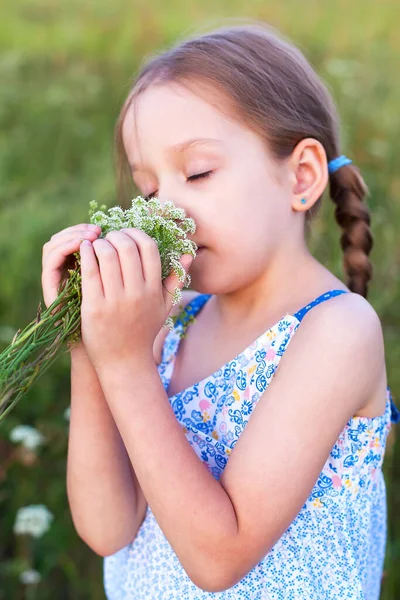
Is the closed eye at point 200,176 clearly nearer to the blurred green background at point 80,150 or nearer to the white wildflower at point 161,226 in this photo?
the white wildflower at point 161,226

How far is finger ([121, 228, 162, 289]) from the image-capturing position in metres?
1.43

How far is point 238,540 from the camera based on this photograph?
4.68 feet

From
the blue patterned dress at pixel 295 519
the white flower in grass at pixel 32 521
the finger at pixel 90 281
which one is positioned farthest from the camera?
the white flower in grass at pixel 32 521

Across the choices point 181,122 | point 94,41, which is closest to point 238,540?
point 181,122

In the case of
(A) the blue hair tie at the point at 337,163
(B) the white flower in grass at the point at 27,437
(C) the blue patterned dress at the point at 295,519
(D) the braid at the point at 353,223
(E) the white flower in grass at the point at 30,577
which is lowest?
(E) the white flower in grass at the point at 30,577

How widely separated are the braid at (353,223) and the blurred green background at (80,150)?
389 millimetres

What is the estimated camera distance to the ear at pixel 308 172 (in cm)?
182

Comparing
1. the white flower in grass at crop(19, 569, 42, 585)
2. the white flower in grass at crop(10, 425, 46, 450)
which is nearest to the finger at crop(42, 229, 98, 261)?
the white flower in grass at crop(10, 425, 46, 450)

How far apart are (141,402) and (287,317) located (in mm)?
465

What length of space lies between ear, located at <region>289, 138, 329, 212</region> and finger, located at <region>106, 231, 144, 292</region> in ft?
1.83

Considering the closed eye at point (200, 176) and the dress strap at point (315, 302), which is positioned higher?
the closed eye at point (200, 176)

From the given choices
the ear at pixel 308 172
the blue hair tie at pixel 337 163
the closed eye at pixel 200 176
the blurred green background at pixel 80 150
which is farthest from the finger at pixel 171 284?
the blurred green background at pixel 80 150

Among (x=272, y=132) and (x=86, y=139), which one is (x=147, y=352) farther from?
(x=86, y=139)

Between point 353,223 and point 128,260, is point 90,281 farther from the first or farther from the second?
point 353,223
